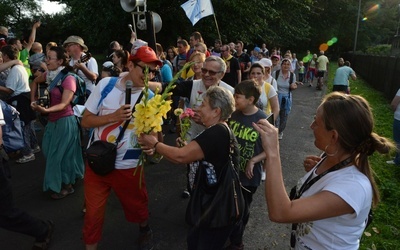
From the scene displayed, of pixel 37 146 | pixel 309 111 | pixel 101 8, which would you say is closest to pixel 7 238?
pixel 37 146

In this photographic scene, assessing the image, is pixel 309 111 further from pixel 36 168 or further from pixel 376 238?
Result: pixel 36 168

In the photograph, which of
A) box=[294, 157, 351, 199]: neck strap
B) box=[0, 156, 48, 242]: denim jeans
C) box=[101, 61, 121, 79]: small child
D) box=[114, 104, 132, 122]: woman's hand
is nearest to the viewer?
box=[294, 157, 351, 199]: neck strap

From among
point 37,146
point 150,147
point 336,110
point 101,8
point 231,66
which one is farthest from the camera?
point 101,8

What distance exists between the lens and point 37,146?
6.35m

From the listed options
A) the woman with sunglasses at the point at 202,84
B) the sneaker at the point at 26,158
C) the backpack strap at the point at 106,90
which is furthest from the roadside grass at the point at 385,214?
the sneaker at the point at 26,158

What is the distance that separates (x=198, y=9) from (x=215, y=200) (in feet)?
25.5

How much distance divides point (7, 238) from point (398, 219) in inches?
193

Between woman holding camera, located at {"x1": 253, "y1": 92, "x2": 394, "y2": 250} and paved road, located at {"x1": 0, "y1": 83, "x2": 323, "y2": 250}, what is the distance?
6.77ft

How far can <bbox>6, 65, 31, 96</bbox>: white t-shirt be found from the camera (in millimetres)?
5469

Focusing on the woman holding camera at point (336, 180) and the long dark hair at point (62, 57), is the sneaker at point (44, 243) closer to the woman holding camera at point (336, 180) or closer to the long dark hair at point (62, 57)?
the long dark hair at point (62, 57)

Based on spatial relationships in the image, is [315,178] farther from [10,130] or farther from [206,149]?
[10,130]

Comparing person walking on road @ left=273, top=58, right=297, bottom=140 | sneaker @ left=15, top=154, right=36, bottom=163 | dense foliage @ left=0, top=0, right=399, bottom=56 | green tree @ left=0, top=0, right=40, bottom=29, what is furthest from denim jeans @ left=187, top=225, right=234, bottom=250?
green tree @ left=0, top=0, right=40, bottom=29

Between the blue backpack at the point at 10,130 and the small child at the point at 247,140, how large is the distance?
11.3ft

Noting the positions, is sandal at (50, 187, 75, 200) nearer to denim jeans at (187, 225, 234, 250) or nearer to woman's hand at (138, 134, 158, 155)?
woman's hand at (138, 134, 158, 155)
